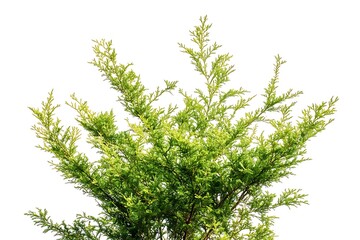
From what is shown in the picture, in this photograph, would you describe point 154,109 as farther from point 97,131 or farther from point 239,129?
point 239,129

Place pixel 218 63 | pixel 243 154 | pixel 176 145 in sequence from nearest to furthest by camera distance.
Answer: pixel 176 145, pixel 243 154, pixel 218 63

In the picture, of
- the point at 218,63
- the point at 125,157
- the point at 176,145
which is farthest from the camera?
the point at 218,63

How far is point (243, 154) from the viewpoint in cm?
857

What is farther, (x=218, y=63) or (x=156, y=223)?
(x=218, y=63)

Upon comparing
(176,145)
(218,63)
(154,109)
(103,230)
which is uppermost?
(218,63)

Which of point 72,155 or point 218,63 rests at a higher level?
point 218,63

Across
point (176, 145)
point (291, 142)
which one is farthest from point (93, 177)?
point (291, 142)

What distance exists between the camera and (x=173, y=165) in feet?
27.1

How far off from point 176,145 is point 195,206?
4.21 feet

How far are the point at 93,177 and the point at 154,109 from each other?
162cm

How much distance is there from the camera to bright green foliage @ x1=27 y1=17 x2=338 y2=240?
8.34 meters

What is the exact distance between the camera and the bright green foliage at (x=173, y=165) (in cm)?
834

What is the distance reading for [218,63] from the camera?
34.3 feet

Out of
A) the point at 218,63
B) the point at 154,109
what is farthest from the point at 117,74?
the point at 218,63
